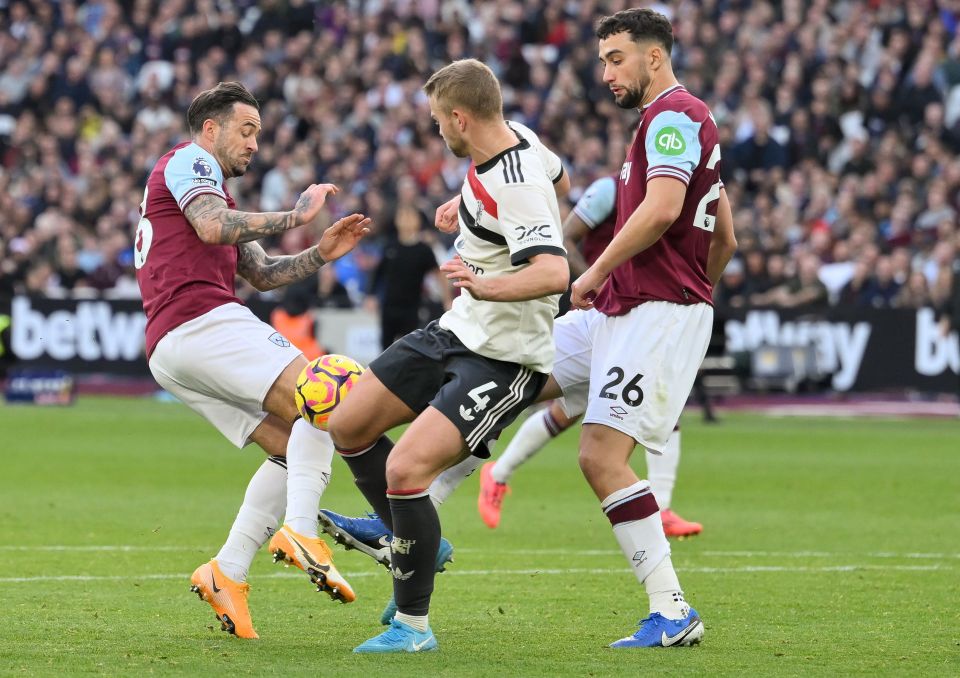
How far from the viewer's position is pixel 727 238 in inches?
283

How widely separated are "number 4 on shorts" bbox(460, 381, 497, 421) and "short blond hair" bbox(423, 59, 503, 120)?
1.04 metres

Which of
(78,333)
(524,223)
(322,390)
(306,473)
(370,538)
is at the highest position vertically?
(524,223)

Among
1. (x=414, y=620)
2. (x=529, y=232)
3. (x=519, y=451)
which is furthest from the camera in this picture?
(x=519, y=451)

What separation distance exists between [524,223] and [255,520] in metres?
1.78

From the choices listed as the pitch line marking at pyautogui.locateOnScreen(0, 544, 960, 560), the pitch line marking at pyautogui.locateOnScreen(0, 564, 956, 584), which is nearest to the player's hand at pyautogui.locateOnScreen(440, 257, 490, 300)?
the pitch line marking at pyautogui.locateOnScreen(0, 564, 956, 584)

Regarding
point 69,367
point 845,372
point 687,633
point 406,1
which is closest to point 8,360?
point 69,367

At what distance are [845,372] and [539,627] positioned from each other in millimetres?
15482

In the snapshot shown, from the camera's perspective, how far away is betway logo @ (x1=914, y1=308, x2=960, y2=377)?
20.9 m

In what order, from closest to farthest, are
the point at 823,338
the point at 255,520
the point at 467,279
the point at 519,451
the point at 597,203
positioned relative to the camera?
the point at 467,279, the point at 255,520, the point at 519,451, the point at 597,203, the point at 823,338

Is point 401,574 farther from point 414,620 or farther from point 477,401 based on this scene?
point 477,401

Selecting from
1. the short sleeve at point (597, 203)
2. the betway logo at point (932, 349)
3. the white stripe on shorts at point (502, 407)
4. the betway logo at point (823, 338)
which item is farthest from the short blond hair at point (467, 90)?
the betway logo at point (823, 338)

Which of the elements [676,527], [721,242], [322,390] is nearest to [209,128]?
[322,390]

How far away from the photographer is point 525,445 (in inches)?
378

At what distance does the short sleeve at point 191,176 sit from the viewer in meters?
6.82
